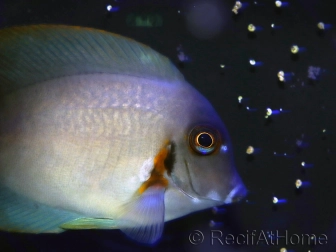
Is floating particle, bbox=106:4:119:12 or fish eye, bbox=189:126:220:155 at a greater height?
floating particle, bbox=106:4:119:12

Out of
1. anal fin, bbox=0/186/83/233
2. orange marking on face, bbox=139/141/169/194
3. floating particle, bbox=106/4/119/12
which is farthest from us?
floating particle, bbox=106/4/119/12

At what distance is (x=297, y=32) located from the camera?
135 cm

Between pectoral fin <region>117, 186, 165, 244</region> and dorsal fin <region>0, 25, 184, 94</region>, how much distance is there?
304 millimetres

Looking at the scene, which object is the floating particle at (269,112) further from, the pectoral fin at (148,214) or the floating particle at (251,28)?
the pectoral fin at (148,214)

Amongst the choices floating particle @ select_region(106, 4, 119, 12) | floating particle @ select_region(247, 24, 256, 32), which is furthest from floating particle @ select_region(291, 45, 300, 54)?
floating particle @ select_region(106, 4, 119, 12)

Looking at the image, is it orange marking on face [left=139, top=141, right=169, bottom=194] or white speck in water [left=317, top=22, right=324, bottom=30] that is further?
white speck in water [left=317, top=22, right=324, bottom=30]

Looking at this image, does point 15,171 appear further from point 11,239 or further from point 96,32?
point 11,239

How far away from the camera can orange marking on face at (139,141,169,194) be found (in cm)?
90

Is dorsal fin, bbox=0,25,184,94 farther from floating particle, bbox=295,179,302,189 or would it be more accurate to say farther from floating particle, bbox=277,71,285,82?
floating particle, bbox=295,179,302,189

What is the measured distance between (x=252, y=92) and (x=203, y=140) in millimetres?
514

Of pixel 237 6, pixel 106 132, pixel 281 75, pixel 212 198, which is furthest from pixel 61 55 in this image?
pixel 281 75

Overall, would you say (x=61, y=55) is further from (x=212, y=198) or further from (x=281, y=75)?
(x=281, y=75)

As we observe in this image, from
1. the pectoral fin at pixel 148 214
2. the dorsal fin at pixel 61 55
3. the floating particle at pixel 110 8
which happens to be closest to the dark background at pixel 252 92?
the floating particle at pixel 110 8

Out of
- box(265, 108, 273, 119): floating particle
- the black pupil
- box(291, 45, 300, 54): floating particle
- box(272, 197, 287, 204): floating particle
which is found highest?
box(291, 45, 300, 54): floating particle
